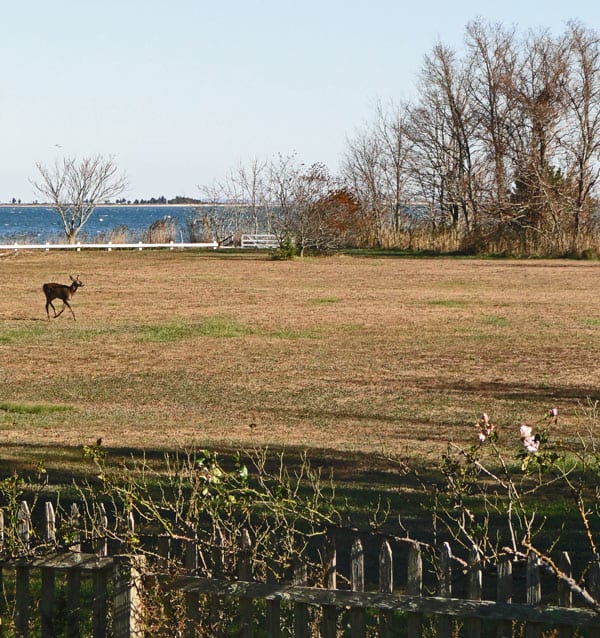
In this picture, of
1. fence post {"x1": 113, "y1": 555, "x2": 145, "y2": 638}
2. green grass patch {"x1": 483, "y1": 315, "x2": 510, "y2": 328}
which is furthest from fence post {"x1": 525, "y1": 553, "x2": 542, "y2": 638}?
green grass patch {"x1": 483, "y1": 315, "x2": 510, "y2": 328}

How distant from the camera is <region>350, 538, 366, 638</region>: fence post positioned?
4.58 metres

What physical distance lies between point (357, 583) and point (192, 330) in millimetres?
20742

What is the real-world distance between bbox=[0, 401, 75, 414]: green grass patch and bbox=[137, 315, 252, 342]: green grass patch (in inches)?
335

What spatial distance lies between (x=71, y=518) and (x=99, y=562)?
0.79ft

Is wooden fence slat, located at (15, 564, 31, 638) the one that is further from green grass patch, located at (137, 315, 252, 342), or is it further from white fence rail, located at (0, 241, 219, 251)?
white fence rail, located at (0, 241, 219, 251)

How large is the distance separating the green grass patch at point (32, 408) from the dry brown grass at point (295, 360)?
6 centimetres

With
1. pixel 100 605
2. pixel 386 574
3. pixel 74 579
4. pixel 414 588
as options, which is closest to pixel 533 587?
pixel 414 588

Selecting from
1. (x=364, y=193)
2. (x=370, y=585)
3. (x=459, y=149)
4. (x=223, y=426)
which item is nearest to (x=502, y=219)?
(x=459, y=149)

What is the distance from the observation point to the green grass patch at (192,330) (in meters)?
24.0

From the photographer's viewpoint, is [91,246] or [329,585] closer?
[329,585]

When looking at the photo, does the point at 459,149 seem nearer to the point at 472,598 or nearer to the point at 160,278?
the point at 160,278

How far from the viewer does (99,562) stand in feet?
16.3

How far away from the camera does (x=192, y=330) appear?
2517 cm

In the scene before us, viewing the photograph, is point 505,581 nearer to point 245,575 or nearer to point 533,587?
point 533,587
